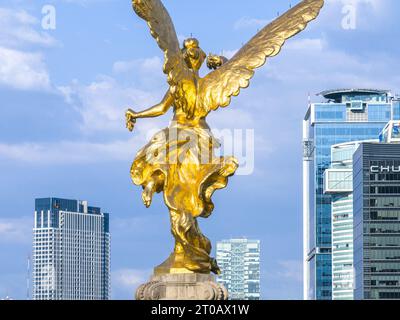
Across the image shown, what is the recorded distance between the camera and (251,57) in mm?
34938

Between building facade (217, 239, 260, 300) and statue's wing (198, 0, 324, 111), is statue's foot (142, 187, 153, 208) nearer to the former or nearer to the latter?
statue's wing (198, 0, 324, 111)

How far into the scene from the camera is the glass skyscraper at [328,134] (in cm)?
18138

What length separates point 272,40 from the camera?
3488 centimetres

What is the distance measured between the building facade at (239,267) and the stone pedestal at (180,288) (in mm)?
65650

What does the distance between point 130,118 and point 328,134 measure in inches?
5917

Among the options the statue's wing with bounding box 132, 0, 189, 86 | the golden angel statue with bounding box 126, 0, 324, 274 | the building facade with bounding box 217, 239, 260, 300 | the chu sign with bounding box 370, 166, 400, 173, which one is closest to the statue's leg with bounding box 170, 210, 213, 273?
the golden angel statue with bounding box 126, 0, 324, 274

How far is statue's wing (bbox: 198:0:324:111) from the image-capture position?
3456 cm

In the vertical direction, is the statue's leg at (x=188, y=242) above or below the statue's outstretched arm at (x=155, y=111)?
below

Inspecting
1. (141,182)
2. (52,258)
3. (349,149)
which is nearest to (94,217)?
(52,258)

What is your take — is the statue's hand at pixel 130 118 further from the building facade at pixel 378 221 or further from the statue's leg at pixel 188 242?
the building facade at pixel 378 221

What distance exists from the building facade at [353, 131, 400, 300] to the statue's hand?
104 m

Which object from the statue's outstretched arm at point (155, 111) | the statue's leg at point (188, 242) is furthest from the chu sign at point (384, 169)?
the statue's leg at point (188, 242)

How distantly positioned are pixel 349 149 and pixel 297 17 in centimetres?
14051
